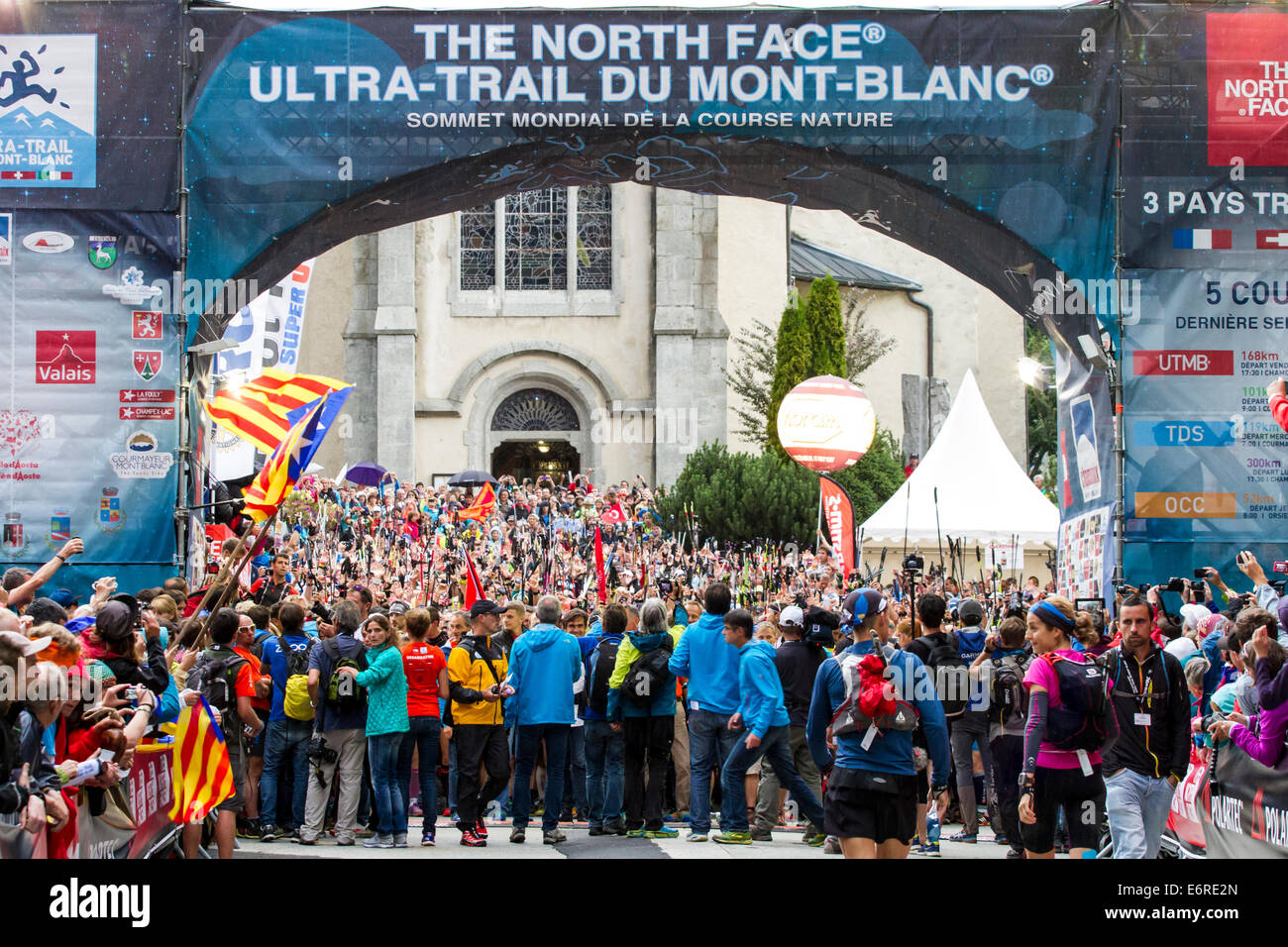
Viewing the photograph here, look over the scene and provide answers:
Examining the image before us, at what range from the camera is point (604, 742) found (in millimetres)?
13062

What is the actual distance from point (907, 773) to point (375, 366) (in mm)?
31350

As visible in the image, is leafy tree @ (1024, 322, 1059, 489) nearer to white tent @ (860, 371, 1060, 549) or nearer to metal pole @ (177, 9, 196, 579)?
white tent @ (860, 371, 1060, 549)

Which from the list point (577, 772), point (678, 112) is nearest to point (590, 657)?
point (577, 772)

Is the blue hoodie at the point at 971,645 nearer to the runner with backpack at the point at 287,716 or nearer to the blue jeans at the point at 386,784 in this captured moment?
the blue jeans at the point at 386,784

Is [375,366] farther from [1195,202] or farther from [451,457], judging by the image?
[1195,202]

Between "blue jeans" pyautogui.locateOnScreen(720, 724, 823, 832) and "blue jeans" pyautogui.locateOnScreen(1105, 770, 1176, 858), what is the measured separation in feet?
12.2

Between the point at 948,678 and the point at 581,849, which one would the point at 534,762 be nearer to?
the point at 581,849

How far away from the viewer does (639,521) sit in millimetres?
25172

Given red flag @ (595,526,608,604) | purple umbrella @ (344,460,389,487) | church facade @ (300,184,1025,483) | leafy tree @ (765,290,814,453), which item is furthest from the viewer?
church facade @ (300,184,1025,483)

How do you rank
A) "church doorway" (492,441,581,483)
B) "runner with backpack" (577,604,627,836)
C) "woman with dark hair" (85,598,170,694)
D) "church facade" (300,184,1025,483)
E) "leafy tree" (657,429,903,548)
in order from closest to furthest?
1. "woman with dark hair" (85,598,170,694)
2. "runner with backpack" (577,604,627,836)
3. "leafy tree" (657,429,903,548)
4. "church facade" (300,184,1025,483)
5. "church doorway" (492,441,581,483)

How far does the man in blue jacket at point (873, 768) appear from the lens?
26.8ft

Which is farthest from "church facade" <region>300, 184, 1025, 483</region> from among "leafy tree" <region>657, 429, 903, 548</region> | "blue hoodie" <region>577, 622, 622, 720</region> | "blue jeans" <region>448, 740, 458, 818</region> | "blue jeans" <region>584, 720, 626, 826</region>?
"blue jeans" <region>584, 720, 626, 826</region>

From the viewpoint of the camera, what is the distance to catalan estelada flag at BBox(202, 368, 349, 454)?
43.3 feet
